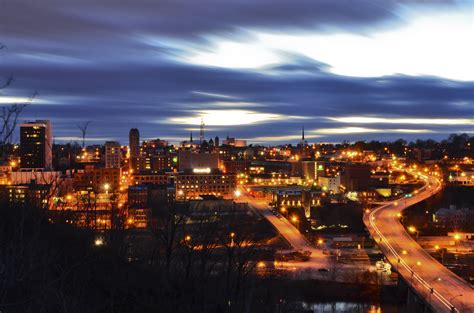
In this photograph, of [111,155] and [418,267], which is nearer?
[418,267]

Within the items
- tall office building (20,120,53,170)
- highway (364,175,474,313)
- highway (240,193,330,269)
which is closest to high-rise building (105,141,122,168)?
tall office building (20,120,53,170)

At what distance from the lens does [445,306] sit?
398 inches

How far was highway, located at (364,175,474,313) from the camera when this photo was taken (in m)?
10.5

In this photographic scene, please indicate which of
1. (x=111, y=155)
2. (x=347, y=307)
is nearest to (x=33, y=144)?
(x=111, y=155)

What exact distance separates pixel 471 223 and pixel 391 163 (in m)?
28.6

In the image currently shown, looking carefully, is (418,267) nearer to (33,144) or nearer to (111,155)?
(33,144)

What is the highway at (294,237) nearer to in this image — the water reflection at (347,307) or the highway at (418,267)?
the highway at (418,267)

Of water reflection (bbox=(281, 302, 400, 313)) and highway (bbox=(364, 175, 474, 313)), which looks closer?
highway (bbox=(364, 175, 474, 313))

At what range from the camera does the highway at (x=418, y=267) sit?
10500 millimetres

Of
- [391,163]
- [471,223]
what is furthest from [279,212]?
[391,163]

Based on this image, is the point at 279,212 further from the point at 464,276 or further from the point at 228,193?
the point at 464,276

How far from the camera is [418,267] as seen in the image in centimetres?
1354

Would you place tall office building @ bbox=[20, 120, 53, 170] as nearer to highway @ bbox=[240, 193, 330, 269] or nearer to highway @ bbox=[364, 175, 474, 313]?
highway @ bbox=[240, 193, 330, 269]

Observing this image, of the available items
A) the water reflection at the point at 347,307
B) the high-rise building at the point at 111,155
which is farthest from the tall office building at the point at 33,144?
the water reflection at the point at 347,307
